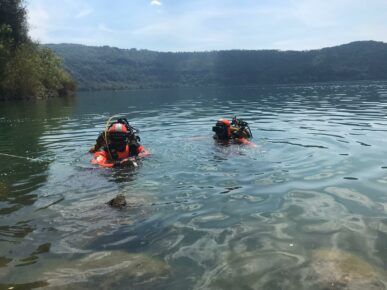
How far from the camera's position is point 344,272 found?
5.77 meters

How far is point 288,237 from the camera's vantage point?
7.18 metres

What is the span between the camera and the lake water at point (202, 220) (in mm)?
5883

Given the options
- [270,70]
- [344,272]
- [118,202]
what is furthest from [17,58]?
[270,70]

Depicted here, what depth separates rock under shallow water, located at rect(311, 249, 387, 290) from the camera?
5.49 meters

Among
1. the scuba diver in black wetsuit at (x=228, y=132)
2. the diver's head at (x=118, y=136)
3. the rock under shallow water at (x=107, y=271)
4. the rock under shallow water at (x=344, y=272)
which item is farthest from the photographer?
the scuba diver in black wetsuit at (x=228, y=132)

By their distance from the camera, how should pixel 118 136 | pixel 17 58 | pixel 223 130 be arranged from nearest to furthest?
pixel 118 136, pixel 223 130, pixel 17 58

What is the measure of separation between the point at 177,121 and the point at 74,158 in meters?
12.9

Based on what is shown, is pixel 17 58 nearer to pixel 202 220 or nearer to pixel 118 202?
pixel 118 202

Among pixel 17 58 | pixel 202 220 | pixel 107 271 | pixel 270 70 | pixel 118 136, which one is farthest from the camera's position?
pixel 270 70

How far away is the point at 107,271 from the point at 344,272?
10.5 ft

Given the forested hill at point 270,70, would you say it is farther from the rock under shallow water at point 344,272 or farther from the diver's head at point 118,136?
the rock under shallow water at point 344,272

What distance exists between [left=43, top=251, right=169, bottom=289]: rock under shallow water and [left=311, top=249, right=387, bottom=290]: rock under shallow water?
211 centimetres

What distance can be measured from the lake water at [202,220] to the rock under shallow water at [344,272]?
2 cm

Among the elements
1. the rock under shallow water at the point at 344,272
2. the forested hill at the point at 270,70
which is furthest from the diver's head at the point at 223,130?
the forested hill at the point at 270,70
